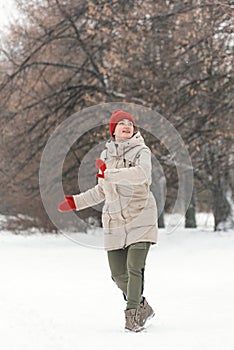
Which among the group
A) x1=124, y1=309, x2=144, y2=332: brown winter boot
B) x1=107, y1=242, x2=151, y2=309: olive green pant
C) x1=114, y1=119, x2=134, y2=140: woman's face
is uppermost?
x1=114, y1=119, x2=134, y2=140: woman's face

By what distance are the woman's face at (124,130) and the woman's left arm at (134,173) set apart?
0.72 ft

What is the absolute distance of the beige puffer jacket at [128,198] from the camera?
582 cm

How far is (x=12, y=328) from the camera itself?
587 cm

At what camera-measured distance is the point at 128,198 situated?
586 centimetres

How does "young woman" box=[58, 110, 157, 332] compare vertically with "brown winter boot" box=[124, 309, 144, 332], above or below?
above

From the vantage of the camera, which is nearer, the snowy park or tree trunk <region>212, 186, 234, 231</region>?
the snowy park

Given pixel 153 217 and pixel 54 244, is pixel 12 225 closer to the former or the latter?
pixel 54 244

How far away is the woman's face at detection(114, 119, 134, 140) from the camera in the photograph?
5.97 m

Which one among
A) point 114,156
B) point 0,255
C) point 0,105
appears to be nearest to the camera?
point 114,156

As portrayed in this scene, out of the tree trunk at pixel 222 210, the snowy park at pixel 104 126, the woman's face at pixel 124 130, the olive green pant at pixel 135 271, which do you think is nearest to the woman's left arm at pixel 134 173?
the woman's face at pixel 124 130

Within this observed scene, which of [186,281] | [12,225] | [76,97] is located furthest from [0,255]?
[12,225]

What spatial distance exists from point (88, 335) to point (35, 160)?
1444 centimetres

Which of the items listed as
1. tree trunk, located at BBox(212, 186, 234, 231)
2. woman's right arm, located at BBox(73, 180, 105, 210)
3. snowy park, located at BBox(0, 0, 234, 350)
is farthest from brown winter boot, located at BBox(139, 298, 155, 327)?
tree trunk, located at BBox(212, 186, 234, 231)

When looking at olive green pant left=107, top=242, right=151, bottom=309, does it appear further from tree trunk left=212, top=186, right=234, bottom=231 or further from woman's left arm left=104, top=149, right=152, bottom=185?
tree trunk left=212, top=186, right=234, bottom=231
